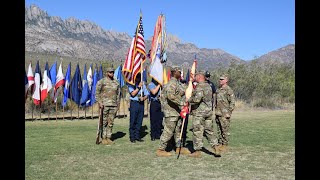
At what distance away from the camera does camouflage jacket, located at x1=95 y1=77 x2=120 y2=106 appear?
411 inches

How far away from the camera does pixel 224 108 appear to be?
31.1ft

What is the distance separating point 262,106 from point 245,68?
1148 cm

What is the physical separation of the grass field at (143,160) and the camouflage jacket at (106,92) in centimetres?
125

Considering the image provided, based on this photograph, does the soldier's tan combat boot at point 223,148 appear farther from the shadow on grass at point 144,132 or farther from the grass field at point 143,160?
the shadow on grass at point 144,132

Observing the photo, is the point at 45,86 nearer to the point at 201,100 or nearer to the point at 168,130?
the point at 168,130

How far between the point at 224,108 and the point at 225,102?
163 mm

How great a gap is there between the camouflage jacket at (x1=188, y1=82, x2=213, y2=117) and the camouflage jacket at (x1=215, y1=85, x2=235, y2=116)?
787 millimetres

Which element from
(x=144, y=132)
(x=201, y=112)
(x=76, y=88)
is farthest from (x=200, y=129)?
(x=76, y=88)

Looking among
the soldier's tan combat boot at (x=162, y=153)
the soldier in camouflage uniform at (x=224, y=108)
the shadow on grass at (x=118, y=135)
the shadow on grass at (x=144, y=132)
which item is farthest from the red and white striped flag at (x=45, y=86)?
the soldier in camouflage uniform at (x=224, y=108)

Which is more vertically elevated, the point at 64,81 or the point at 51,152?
the point at 64,81
